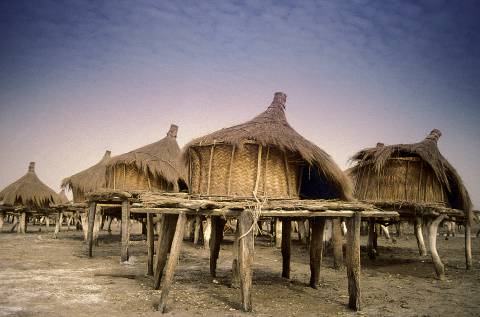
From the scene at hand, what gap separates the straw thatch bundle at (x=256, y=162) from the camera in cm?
775

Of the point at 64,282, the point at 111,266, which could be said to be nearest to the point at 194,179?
the point at 64,282

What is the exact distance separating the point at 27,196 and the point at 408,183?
23.8 meters

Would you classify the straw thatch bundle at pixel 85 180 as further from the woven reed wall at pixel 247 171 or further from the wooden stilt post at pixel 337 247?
the woven reed wall at pixel 247 171

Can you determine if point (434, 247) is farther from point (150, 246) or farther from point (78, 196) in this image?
point (78, 196)

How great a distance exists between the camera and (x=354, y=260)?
679 centimetres

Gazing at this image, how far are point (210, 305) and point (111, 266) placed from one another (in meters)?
5.42

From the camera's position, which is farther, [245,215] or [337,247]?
[337,247]

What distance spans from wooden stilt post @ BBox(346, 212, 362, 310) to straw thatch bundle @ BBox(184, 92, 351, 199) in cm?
149

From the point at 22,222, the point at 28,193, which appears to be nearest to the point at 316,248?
the point at 28,193

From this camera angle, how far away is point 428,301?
7.66 meters

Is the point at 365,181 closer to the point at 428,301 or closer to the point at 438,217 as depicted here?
the point at 438,217

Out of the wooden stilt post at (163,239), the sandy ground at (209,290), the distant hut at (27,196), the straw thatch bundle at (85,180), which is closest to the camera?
the sandy ground at (209,290)

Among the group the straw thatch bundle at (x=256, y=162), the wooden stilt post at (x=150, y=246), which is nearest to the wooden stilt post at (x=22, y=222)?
the wooden stilt post at (x=150, y=246)

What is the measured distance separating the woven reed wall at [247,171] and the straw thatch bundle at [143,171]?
5647 mm
